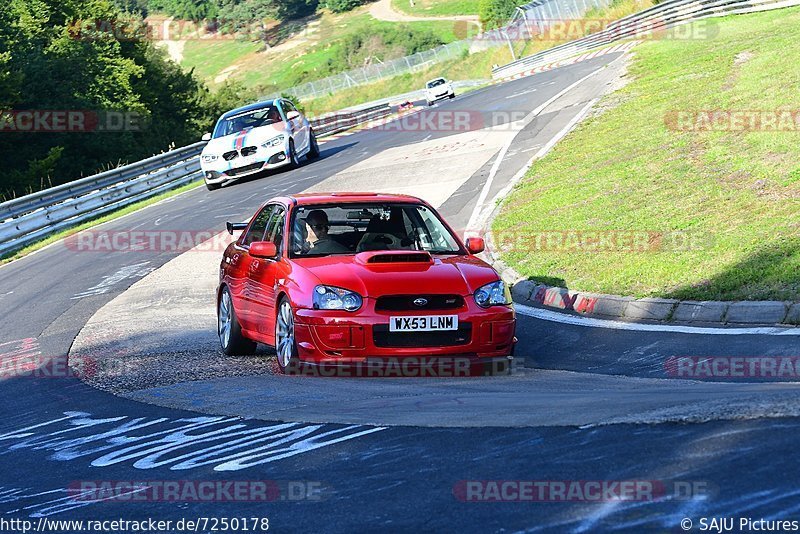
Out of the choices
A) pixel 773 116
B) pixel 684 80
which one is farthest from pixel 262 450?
pixel 684 80

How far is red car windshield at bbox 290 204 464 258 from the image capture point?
10594 millimetres

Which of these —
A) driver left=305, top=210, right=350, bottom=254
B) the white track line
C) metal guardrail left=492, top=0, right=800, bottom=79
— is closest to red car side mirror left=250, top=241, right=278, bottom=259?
driver left=305, top=210, right=350, bottom=254

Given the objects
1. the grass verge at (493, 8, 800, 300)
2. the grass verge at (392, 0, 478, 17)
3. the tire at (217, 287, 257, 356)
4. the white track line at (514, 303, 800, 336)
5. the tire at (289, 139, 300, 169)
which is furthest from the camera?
the grass verge at (392, 0, 478, 17)

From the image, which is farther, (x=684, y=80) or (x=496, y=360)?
(x=684, y=80)

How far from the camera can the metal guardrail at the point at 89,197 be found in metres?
25.2

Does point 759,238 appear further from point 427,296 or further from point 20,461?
point 20,461

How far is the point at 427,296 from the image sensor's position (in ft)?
30.6

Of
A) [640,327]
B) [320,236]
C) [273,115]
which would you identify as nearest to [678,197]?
[640,327]

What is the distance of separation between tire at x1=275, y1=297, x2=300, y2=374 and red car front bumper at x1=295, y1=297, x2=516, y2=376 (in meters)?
0.17

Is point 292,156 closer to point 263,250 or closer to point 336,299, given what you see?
point 263,250

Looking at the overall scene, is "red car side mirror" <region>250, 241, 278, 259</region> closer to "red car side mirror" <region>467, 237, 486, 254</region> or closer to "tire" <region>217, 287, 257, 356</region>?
"tire" <region>217, 287, 257, 356</region>

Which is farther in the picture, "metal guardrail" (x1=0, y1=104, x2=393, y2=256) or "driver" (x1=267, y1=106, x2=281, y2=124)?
"driver" (x1=267, y1=106, x2=281, y2=124)

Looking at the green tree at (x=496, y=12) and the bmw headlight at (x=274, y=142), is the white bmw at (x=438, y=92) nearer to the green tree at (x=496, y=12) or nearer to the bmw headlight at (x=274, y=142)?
the bmw headlight at (x=274, y=142)

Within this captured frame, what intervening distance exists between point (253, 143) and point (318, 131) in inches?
643
